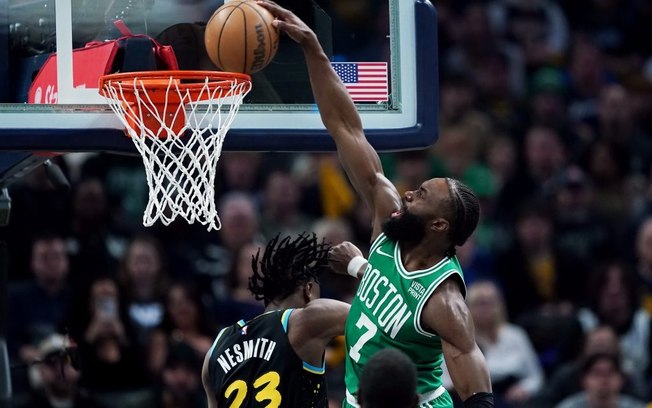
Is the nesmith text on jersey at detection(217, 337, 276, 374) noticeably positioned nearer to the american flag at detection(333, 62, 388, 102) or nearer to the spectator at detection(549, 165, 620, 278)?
the american flag at detection(333, 62, 388, 102)

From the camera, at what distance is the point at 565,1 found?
12.9 m

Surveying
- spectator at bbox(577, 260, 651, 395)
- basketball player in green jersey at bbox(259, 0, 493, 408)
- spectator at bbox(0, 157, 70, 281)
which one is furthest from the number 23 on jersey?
spectator at bbox(577, 260, 651, 395)

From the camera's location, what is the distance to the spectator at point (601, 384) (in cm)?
807

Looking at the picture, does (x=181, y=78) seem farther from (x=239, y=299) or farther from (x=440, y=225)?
(x=239, y=299)

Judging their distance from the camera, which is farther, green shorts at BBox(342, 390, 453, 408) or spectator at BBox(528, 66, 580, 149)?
spectator at BBox(528, 66, 580, 149)

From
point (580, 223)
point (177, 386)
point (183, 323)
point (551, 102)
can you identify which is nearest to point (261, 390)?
point (177, 386)

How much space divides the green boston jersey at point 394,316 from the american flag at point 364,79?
899 mm

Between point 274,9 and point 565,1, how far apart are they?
774 cm

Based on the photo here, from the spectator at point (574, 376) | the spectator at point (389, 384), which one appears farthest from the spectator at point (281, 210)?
the spectator at point (389, 384)

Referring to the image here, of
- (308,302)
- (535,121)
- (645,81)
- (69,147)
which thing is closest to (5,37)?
(69,147)

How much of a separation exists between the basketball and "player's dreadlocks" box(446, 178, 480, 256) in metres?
0.95

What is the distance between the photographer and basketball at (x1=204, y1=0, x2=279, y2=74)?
552 centimetres

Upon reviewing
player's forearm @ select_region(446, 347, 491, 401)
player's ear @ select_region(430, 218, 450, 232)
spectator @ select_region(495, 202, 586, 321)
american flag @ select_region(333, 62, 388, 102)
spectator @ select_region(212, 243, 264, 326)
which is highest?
american flag @ select_region(333, 62, 388, 102)

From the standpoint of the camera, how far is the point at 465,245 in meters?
9.27
